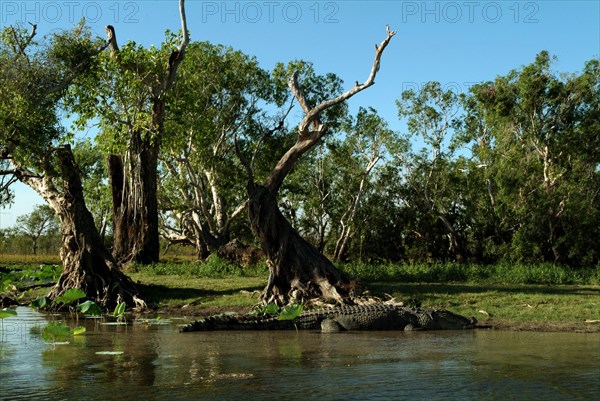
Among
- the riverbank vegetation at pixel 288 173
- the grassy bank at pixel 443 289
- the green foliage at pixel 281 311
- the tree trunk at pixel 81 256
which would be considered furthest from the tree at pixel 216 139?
the green foliage at pixel 281 311

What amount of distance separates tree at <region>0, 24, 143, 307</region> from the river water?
421cm

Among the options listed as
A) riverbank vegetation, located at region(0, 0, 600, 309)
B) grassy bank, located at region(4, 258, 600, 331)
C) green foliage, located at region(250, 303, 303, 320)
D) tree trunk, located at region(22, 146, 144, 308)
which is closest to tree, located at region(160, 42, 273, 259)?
riverbank vegetation, located at region(0, 0, 600, 309)

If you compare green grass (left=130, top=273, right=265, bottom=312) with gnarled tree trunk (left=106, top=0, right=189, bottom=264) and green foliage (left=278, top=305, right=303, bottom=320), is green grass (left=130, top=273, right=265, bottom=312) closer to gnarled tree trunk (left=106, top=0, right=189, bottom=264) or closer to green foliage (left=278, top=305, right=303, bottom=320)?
green foliage (left=278, top=305, right=303, bottom=320)

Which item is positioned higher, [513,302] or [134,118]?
[134,118]

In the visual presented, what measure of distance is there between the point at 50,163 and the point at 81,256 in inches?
95.4

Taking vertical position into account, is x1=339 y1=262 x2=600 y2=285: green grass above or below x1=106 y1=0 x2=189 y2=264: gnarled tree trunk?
below

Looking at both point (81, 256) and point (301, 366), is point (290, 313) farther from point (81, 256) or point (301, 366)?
point (81, 256)

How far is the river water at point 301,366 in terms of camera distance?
261 inches

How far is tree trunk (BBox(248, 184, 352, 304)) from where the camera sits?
1472cm

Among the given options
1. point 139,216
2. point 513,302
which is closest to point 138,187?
point 139,216

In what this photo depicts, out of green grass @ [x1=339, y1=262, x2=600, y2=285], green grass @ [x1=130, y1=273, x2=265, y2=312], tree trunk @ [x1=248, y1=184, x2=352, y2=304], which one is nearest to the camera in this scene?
tree trunk @ [x1=248, y1=184, x2=352, y2=304]

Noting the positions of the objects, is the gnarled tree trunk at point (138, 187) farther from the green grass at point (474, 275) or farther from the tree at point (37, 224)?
the tree at point (37, 224)

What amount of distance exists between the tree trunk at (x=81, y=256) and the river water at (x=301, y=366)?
13.2ft

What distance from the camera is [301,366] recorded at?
320 inches
